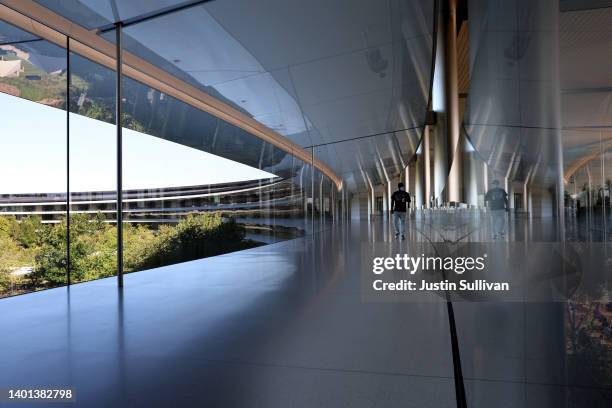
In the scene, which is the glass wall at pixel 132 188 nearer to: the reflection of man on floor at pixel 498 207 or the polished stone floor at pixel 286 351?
the polished stone floor at pixel 286 351

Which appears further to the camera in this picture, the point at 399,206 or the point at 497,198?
the point at 399,206

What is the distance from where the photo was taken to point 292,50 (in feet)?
22.5

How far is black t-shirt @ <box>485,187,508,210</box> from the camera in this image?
1478 millimetres

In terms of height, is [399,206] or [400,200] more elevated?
[400,200]

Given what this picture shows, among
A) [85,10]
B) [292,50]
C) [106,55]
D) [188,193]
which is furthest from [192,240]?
[85,10]

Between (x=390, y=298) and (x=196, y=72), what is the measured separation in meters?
5.43

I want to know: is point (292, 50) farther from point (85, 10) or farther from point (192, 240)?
point (192, 240)

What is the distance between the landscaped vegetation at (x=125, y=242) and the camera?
427 inches

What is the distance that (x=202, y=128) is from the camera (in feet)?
35.3

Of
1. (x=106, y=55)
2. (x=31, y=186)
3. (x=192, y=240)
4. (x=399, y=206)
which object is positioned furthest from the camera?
(x=192, y=240)

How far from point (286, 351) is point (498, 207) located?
1.60 m

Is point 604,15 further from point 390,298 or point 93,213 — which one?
point 93,213

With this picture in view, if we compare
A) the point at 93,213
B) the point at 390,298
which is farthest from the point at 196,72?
the point at 93,213

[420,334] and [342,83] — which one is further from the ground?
[342,83]
